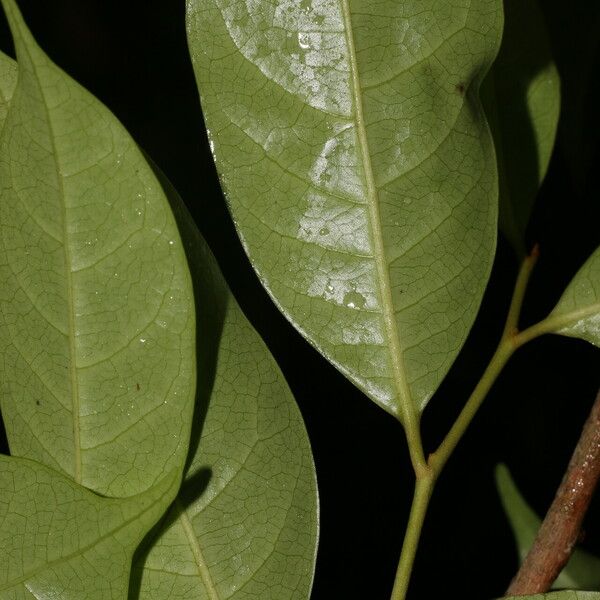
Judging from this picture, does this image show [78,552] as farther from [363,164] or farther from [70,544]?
[363,164]

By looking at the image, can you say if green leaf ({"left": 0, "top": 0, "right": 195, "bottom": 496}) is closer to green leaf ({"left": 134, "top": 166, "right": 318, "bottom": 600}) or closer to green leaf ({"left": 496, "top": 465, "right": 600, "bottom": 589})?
green leaf ({"left": 134, "top": 166, "right": 318, "bottom": 600})

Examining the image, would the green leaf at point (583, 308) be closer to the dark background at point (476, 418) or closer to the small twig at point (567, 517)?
the small twig at point (567, 517)

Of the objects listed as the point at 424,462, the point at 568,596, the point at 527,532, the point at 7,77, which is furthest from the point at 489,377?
the point at 7,77

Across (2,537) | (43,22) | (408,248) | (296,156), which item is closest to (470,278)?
(408,248)

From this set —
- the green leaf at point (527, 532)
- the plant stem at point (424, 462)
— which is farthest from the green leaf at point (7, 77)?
the green leaf at point (527, 532)

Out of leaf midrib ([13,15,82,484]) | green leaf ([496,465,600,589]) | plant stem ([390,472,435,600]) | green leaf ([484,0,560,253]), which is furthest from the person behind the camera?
green leaf ([496,465,600,589])

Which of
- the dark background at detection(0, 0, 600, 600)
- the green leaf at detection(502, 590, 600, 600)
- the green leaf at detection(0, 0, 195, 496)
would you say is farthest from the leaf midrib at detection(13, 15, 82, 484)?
the dark background at detection(0, 0, 600, 600)
